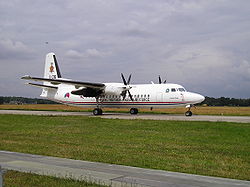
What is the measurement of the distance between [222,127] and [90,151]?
33.6ft

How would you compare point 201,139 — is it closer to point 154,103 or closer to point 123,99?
point 154,103

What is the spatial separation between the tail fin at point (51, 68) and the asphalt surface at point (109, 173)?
3532cm

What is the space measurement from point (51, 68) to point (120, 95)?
44.4 feet

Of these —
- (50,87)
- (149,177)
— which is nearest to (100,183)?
(149,177)

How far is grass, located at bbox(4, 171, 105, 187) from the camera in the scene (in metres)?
6.34

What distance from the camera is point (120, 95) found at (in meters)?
35.2

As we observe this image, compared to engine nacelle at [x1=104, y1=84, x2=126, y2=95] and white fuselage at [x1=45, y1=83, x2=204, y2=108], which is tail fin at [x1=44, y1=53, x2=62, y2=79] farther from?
engine nacelle at [x1=104, y1=84, x2=126, y2=95]

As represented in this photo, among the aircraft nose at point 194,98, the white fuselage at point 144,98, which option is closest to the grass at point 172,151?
the aircraft nose at point 194,98

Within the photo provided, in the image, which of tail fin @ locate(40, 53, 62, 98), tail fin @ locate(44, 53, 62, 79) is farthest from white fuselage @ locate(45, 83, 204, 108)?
tail fin @ locate(44, 53, 62, 79)

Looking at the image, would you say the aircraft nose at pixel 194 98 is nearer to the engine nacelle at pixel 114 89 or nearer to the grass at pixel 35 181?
the engine nacelle at pixel 114 89

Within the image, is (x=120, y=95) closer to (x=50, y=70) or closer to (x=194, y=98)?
(x=194, y=98)

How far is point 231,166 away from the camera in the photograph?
8.49m

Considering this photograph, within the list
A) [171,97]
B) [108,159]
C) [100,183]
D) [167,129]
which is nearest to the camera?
[100,183]

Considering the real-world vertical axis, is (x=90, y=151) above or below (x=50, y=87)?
below
